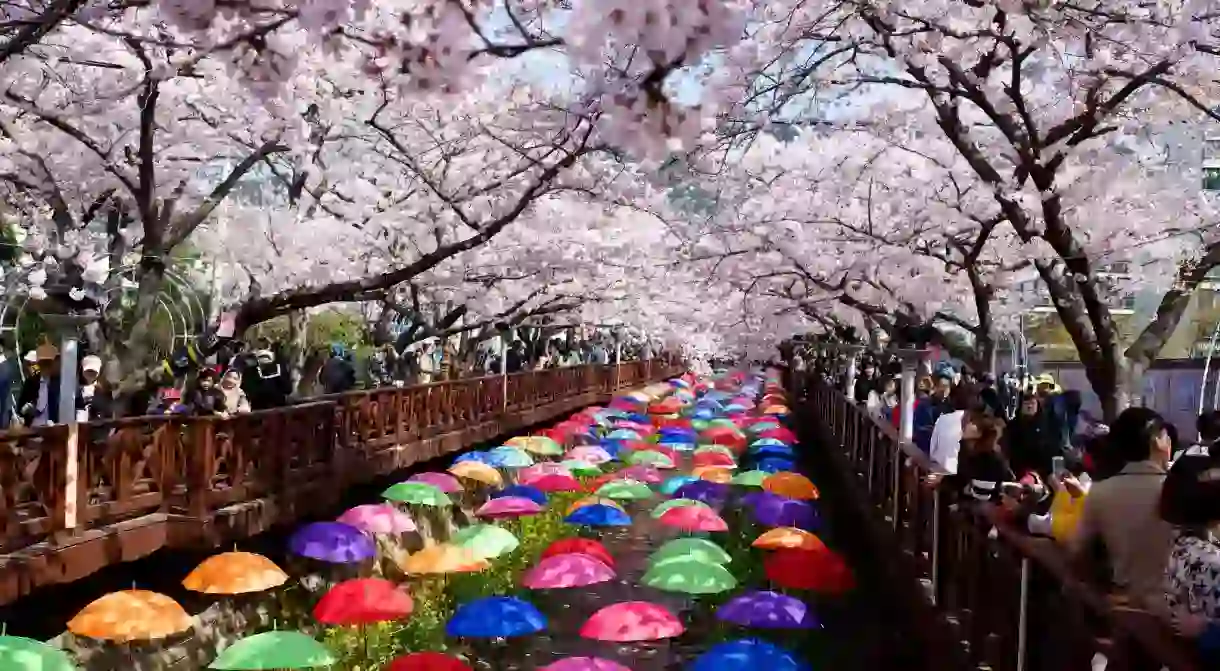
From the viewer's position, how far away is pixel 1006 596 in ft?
20.1

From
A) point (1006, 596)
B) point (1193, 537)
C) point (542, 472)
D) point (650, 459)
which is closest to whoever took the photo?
point (1193, 537)

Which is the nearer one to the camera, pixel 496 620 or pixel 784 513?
pixel 496 620

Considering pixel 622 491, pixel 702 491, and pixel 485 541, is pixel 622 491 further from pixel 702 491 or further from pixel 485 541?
pixel 485 541

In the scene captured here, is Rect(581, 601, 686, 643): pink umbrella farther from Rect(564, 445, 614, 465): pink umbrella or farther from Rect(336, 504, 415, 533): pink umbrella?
Rect(564, 445, 614, 465): pink umbrella

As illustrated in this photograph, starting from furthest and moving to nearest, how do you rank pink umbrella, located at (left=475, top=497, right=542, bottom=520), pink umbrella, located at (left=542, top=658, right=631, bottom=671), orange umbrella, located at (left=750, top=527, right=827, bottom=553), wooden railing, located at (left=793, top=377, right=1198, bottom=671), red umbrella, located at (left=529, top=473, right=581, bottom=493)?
red umbrella, located at (left=529, top=473, right=581, bottom=493), pink umbrella, located at (left=475, top=497, right=542, bottom=520), orange umbrella, located at (left=750, top=527, right=827, bottom=553), pink umbrella, located at (left=542, top=658, right=631, bottom=671), wooden railing, located at (left=793, top=377, right=1198, bottom=671)

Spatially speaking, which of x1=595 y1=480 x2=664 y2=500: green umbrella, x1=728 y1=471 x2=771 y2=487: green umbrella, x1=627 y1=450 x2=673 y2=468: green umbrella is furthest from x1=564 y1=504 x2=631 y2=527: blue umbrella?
x1=627 y1=450 x2=673 y2=468: green umbrella

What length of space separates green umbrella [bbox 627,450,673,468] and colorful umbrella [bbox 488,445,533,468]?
2.37m

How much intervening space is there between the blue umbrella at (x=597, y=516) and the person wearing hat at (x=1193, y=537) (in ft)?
33.4

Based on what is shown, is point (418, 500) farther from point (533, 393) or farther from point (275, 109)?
point (533, 393)

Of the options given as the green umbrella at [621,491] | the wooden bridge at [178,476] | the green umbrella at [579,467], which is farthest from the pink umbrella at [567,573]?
the green umbrella at [579,467]

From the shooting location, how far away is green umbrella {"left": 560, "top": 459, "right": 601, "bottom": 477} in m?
19.3

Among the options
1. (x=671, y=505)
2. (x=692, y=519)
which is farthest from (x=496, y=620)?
(x=671, y=505)

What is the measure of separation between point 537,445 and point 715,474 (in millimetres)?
4713

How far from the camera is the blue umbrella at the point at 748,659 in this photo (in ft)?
25.5
